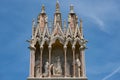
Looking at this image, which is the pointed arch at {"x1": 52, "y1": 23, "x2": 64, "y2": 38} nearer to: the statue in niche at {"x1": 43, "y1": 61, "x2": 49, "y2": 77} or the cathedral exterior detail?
the cathedral exterior detail

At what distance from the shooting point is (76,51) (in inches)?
1138

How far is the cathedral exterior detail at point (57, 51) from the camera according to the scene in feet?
92.2

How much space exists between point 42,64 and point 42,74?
0.80m

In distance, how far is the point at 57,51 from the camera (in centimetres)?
2917

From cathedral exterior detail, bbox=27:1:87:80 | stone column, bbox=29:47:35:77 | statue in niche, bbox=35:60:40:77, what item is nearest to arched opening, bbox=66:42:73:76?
cathedral exterior detail, bbox=27:1:87:80

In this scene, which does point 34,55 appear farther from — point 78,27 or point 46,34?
point 78,27

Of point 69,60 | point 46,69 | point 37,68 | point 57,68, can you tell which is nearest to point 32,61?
point 37,68

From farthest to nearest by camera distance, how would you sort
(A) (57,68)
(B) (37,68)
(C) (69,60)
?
(C) (69,60) → (A) (57,68) → (B) (37,68)

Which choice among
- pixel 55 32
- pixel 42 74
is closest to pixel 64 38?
pixel 55 32

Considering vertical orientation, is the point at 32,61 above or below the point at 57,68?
above

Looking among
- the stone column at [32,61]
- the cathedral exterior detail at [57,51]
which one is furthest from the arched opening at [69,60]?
the stone column at [32,61]

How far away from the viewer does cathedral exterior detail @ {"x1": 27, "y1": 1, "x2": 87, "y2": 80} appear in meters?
28.1

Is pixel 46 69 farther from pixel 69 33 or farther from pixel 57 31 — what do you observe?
pixel 69 33

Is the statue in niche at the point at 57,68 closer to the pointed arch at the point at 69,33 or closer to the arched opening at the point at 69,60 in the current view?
the arched opening at the point at 69,60
